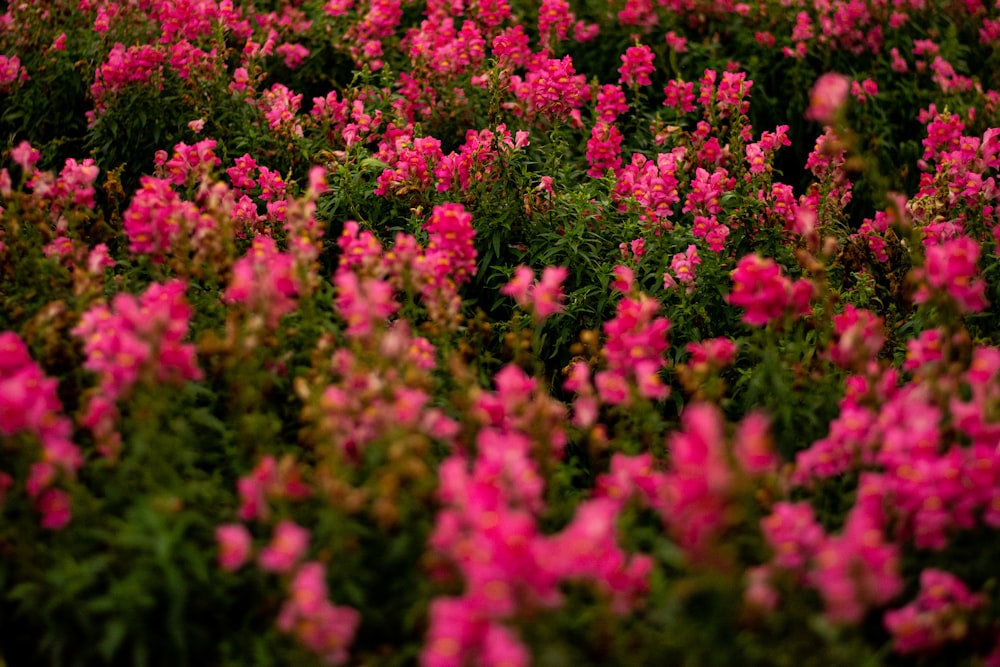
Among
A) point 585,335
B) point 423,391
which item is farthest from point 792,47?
point 423,391

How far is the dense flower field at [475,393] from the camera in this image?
2.50 meters

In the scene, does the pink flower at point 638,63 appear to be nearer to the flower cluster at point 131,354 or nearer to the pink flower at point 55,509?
the flower cluster at point 131,354

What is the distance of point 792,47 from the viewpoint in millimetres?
7152

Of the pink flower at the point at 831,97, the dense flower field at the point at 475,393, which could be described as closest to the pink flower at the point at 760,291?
the dense flower field at the point at 475,393

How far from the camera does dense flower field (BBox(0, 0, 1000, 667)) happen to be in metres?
2.50

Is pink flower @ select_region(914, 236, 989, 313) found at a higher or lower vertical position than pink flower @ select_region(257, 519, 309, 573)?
higher

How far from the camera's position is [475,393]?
2.95 meters

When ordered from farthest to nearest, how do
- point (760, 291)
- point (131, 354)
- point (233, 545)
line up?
point (760, 291), point (131, 354), point (233, 545)

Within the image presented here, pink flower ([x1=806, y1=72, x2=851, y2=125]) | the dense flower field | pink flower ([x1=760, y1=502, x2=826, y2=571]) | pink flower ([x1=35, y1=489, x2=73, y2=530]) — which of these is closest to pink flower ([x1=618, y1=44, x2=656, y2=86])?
the dense flower field

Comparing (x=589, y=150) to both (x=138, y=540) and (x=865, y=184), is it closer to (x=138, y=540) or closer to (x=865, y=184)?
(x=865, y=184)

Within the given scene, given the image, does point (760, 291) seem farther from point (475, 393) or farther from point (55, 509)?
point (55, 509)

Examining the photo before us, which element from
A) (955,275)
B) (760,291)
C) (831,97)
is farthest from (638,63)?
(955,275)

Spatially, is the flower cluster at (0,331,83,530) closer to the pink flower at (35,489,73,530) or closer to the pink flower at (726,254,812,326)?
the pink flower at (35,489,73,530)

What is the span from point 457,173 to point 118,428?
2208mm
